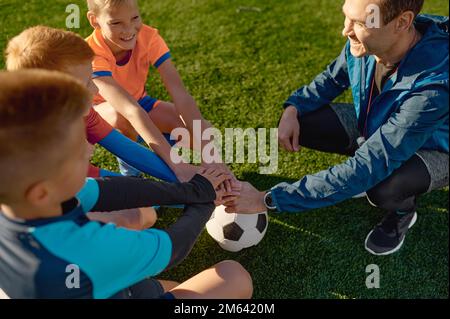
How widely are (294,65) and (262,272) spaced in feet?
6.93

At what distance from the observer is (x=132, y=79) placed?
3234mm

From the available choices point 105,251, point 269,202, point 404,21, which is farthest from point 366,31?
point 105,251

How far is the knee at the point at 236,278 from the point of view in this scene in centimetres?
238

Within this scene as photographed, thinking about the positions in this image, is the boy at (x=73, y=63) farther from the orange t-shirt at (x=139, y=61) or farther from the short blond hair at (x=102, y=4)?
the orange t-shirt at (x=139, y=61)

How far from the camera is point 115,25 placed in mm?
2859

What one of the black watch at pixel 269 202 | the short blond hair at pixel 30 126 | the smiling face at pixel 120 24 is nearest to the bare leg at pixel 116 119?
the smiling face at pixel 120 24

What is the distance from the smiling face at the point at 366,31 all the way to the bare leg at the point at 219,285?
136 cm

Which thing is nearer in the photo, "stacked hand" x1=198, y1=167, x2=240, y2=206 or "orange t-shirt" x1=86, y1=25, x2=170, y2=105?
"stacked hand" x1=198, y1=167, x2=240, y2=206

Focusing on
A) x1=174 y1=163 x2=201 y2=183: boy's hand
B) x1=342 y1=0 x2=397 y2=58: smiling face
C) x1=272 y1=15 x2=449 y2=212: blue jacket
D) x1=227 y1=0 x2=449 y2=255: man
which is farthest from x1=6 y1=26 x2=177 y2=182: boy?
x1=342 y1=0 x2=397 y2=58: smiling face

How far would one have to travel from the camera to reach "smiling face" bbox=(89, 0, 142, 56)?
2811 mm

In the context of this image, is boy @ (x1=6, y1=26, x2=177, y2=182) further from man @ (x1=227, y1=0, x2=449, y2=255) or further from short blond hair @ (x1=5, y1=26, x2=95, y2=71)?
man @ (x1=227, y1=0, x2=449, y2=255)

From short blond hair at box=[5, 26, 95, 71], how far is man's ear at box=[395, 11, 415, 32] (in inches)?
62.5

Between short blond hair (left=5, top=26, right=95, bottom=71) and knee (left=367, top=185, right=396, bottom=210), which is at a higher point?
short blond hair (left=5, top=26, right=95, bottom=71)
